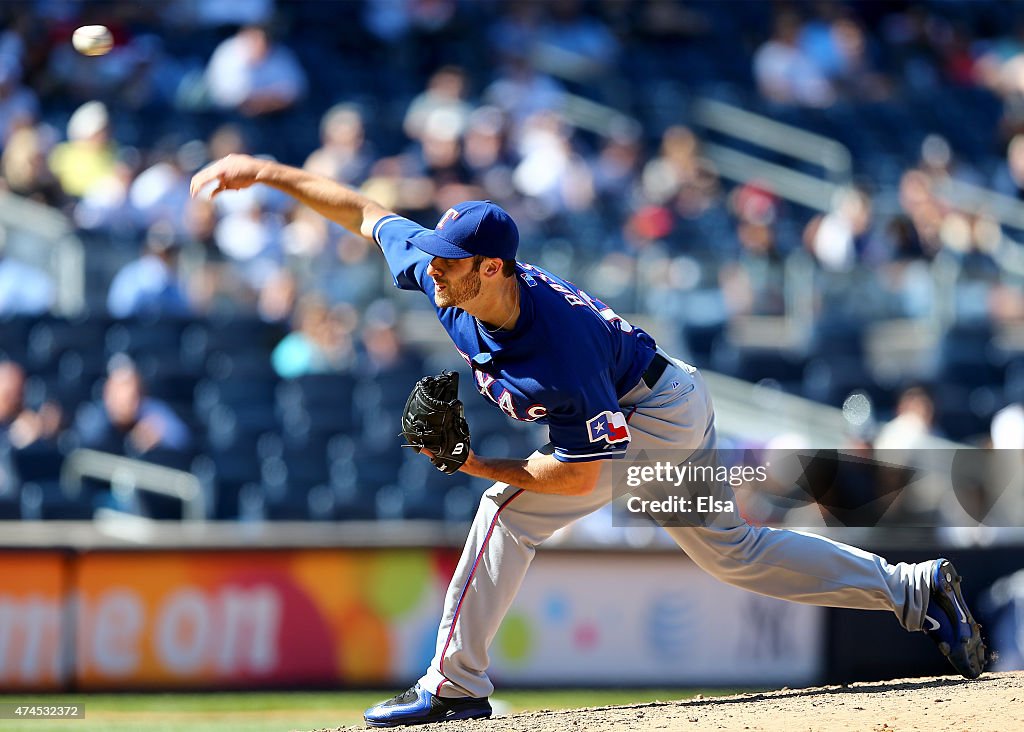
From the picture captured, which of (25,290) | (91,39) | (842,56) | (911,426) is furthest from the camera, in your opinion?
(842,56)

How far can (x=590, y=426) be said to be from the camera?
4.41 meters

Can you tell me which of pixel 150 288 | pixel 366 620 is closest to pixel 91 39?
pixel 366 620

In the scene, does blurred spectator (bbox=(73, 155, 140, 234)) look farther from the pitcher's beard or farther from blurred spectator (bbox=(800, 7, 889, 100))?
blurred spectator (bbox=(800, 7, 889, 100))

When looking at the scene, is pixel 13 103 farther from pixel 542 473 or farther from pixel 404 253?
pixel 542 473

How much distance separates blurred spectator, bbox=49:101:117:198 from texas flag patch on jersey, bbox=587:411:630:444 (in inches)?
280

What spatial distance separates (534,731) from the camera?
4.73 metres

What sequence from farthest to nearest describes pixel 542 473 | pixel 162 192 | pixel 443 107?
pixel 443 107
pixel 162 192
pixel 542 473

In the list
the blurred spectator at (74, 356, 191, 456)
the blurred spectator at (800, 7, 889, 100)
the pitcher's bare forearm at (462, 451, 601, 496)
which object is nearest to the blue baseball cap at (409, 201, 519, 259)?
the pitcher's bare forearm at (462, 451, 601, 496)

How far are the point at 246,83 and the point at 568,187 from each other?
111 inches

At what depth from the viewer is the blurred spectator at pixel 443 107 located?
456 inches

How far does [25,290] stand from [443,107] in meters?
3.62

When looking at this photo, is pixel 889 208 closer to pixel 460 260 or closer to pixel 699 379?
pixel 699 379

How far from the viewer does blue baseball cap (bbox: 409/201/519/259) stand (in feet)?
14.3

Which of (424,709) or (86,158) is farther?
(86,158)
